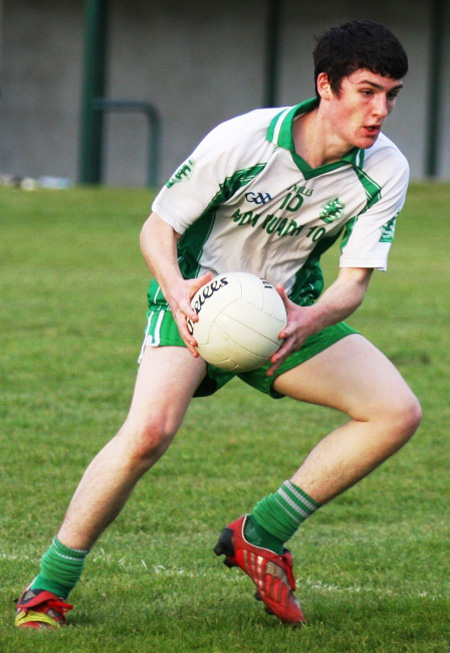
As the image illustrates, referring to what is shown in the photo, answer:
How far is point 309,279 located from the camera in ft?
14.5

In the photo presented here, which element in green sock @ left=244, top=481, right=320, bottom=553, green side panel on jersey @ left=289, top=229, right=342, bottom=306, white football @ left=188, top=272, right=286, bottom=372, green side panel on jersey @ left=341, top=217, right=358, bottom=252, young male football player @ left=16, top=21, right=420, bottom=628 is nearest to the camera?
white football @ left=188, top=272, right=286, bottom=372

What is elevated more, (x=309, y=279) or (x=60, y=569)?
(x=309, y=279)

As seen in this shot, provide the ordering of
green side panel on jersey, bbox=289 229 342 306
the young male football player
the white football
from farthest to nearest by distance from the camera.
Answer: green side panel on jersey, bbox=289 229 342 306 → the young male football player → the white football

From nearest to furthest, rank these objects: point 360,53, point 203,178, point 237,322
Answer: point 237,322
point 360,53
point 203,178

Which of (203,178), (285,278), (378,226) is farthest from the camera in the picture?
(285,278)

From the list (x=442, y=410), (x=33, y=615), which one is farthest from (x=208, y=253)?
(x=442, y=410)

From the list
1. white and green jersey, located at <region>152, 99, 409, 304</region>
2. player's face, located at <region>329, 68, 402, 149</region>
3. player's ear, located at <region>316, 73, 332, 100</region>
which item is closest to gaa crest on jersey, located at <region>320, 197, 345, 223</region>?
white and green jersey, located at <region>152, 99, 409, 304</region>

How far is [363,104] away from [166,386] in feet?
3.74

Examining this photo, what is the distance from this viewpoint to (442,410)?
770 centimetres

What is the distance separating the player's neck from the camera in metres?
4.09

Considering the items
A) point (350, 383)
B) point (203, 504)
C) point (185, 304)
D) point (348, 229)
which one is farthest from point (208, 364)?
point (203, 504)

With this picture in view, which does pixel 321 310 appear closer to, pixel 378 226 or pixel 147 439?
pixel 378 226

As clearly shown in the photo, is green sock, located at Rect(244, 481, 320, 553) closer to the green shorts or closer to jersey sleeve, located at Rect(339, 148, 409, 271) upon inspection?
the green shorts

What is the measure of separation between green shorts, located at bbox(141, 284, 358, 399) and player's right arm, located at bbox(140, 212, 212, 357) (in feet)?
0.69
